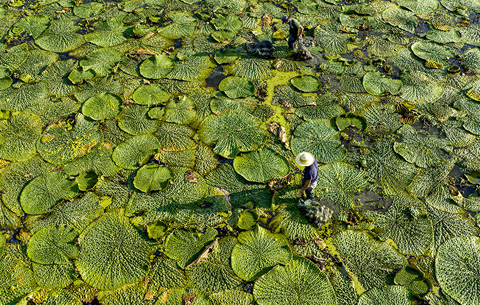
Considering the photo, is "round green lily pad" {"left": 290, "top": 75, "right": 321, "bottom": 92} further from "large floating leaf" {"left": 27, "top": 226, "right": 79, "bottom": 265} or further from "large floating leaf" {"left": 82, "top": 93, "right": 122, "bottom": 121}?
"large floating leaf" {"left": 27, "top": 226, "right": 79, "bottom": 265}

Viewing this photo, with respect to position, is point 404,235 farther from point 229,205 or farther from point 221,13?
point 221,13

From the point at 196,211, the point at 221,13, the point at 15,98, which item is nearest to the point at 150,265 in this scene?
the point at 196,211

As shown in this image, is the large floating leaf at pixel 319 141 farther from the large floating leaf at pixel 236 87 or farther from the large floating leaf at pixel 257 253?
the large floating leaf at pixel 257 253

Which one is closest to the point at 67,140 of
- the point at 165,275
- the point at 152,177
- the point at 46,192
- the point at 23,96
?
the point at 46,192

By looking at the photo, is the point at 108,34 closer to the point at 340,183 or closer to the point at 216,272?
the point at 216,272

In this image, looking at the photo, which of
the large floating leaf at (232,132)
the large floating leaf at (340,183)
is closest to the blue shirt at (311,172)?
the large floating leaf at (340,183)

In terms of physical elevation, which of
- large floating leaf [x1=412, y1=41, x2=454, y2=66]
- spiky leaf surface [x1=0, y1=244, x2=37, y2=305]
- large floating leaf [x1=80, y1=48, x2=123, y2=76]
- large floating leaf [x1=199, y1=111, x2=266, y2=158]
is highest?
large floating leaf [x1=412, y1=41, x2=454, y2=66]

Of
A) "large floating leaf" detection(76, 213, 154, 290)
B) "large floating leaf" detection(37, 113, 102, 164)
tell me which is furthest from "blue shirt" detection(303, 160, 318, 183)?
"large floating leaf" detection(37, 113, 102, 164)
